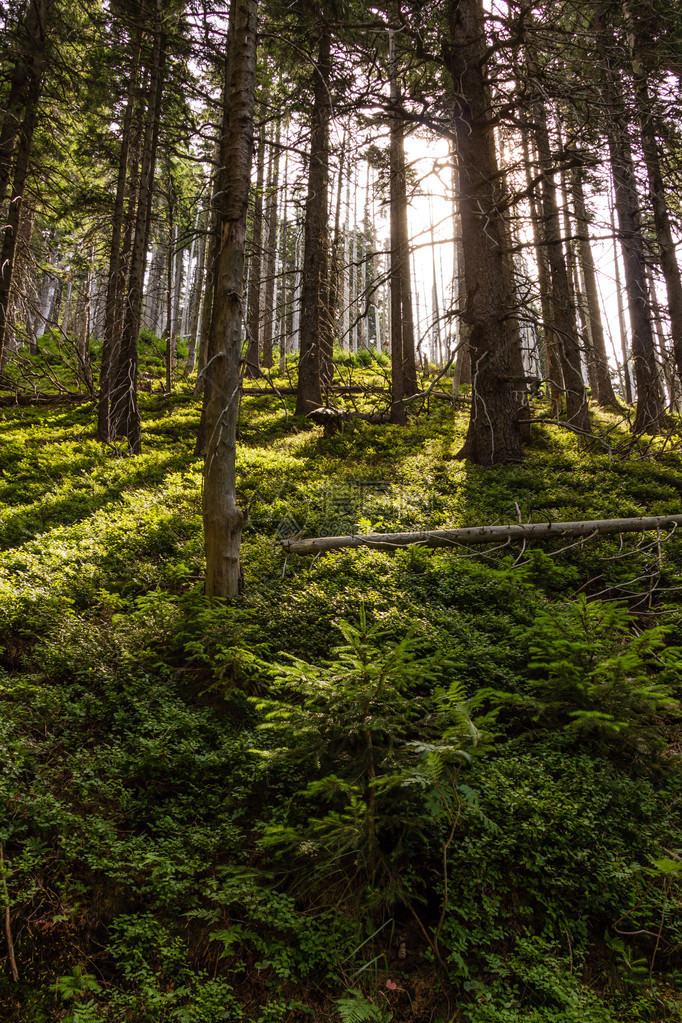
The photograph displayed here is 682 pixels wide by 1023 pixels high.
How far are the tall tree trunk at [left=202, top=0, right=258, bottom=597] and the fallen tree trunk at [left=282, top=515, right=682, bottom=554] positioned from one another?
1.28 metres

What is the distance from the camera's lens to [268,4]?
871 cm

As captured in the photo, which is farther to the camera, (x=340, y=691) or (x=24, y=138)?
(x=24, y=138)

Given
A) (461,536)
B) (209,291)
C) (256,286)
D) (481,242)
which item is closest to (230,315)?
(461,536)

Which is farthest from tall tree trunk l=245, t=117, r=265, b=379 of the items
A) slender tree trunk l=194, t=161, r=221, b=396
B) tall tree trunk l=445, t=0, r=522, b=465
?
tall tree trunk l=445, t=0, r=522, b=465

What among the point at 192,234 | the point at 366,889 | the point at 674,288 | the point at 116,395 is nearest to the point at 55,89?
the point at 116,395

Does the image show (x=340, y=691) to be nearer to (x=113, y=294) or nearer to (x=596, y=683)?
(x=596, y=683)

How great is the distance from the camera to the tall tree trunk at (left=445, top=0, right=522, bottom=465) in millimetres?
8414

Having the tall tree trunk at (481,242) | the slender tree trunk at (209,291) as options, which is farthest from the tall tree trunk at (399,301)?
the slender tree trunk at (209,291)

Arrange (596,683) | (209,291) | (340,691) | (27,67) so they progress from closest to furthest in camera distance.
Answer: (340,691), (596,683), (27,67), (209,291)

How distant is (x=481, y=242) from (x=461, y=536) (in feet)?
17.7

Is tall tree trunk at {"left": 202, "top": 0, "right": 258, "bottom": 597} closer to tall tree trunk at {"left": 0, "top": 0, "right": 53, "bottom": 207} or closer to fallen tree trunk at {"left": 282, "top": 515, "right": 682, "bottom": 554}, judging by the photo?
fallen tree trunk at {"left": 282, "top": 515, "right": 682, "bottom": 554}

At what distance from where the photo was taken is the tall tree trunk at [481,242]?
8.41m

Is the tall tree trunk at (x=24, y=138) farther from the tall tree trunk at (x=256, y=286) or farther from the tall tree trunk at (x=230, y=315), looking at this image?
the tall tree trunk at (x=230, y=315)

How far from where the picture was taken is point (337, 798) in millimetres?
3057
